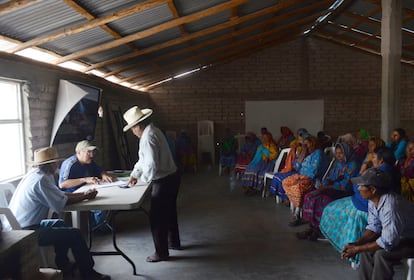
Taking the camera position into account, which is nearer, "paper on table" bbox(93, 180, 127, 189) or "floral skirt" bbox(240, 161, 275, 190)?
"paper on table" bbox(93, 180, 127, 189)

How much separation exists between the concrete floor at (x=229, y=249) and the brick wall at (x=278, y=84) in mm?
5216

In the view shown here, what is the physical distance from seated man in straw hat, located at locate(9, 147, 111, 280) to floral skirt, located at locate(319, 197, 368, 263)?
7.12 ft

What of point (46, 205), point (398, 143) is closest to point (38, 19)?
point (46, 205)

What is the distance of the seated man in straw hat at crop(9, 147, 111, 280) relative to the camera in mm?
2648

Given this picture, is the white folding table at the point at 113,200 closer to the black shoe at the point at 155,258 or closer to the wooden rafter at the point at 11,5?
the black shoe at the point at 155,258

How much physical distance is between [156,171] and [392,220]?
6.46ft

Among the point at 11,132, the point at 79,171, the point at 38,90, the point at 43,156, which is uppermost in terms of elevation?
the point at 38,90

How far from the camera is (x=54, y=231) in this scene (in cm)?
277

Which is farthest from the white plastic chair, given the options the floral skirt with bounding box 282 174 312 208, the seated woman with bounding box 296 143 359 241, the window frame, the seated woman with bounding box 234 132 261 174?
the window frame

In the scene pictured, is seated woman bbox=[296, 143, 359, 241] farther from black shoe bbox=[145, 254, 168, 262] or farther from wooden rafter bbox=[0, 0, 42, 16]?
wooden rafter bbox=[0, 0, 42, 16]

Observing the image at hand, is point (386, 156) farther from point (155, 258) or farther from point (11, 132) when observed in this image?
point (11, 132)

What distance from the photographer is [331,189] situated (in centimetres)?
387

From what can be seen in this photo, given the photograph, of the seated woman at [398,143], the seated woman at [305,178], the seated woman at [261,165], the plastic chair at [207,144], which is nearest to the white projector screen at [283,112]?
the plastic chair at [207,144]

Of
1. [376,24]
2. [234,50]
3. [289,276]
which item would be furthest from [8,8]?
[376,24]
